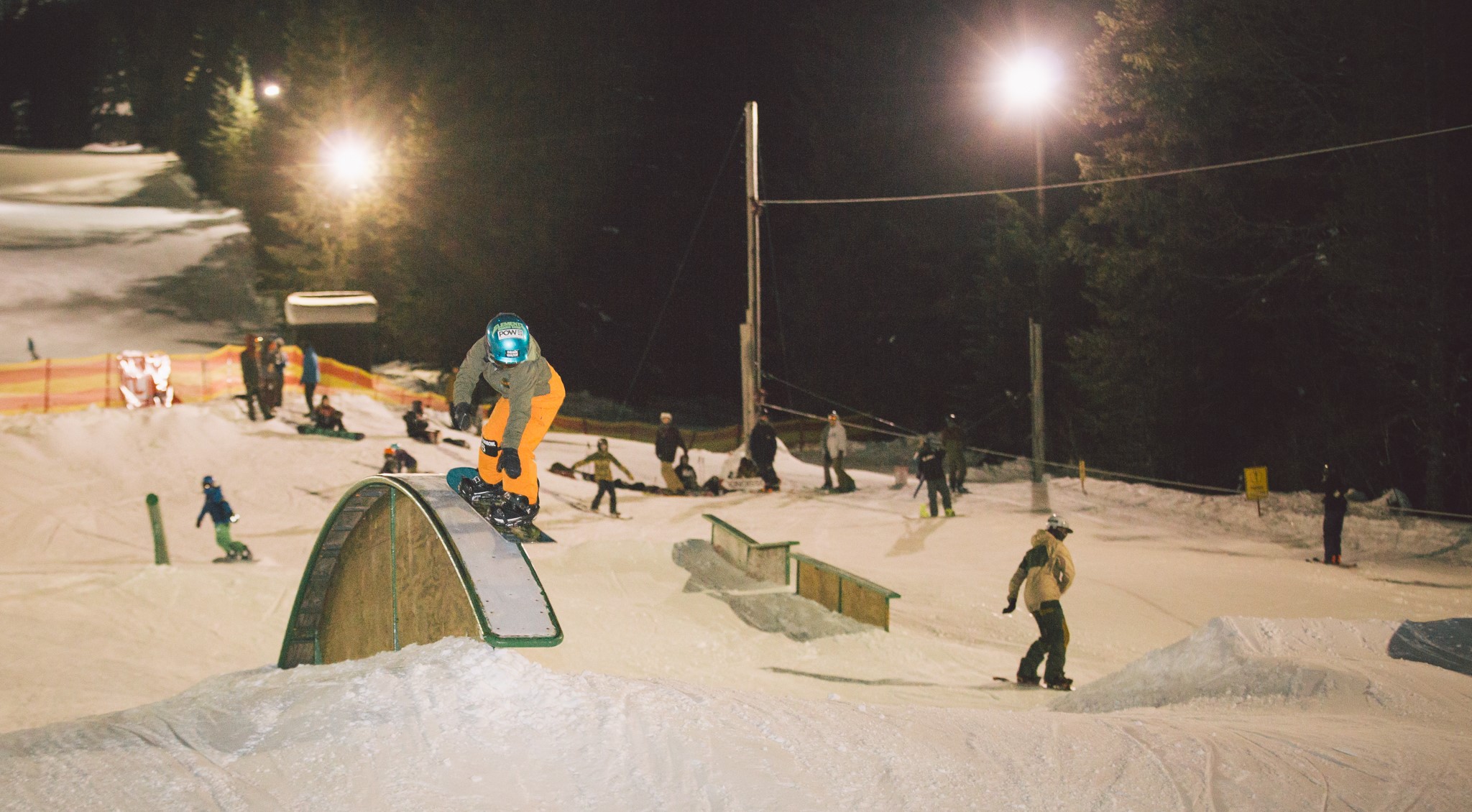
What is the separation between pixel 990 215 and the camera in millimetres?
44875

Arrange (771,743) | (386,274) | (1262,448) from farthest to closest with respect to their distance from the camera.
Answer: (386,274), (1262,448), (771,743)

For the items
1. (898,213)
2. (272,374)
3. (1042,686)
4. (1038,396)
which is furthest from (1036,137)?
(898,213)

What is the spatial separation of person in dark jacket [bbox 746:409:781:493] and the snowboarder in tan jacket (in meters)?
13.0

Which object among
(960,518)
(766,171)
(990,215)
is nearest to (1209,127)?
(960,518)

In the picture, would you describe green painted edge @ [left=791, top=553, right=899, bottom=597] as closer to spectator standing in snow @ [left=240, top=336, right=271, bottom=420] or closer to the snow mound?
the snow mound

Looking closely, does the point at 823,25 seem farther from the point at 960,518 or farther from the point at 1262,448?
the point at 960,518

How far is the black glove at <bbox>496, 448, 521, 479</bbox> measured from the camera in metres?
6.88

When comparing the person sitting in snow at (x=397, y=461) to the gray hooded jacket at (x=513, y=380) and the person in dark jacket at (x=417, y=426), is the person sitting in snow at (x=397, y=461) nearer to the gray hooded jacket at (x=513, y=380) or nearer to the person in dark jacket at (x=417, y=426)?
the person in dark jacket at (x=417, y=426)

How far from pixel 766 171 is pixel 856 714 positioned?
48.6 metres

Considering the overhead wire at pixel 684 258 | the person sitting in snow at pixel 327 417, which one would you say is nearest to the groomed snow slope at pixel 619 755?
the person sitting in snow at pixel 327 417

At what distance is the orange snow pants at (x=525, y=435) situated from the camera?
698 centimetres

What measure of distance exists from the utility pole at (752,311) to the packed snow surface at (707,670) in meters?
2.62

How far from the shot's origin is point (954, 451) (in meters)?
22.5

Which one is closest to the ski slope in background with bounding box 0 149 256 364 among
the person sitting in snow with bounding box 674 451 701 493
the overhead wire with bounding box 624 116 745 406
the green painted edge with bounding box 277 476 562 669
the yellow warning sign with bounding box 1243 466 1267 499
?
the overhead wire with bounding box 624 116 745 406
